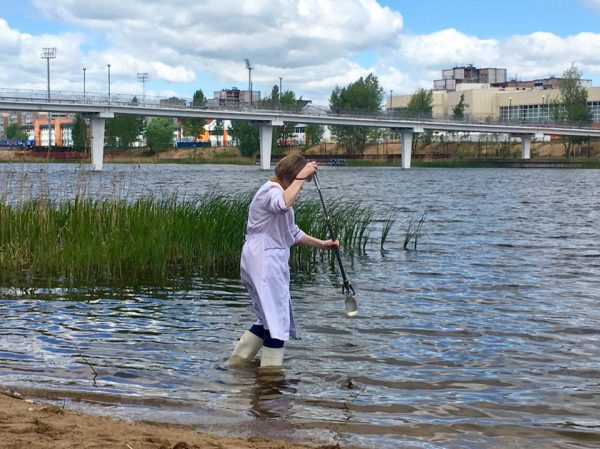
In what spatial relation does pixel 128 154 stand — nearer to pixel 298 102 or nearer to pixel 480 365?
pixel 298 102

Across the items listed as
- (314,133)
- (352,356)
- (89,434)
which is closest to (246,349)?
(352,356)

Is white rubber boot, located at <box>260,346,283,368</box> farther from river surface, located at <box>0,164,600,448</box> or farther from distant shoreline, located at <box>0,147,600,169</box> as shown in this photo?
distant shoreline, located at <box>0,147,600,169</box>

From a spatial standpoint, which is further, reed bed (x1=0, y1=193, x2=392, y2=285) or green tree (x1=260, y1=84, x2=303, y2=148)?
green tree (x1=260, y1=84, x2=303, y2=148)

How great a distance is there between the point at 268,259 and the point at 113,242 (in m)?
7.22

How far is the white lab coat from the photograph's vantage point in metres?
7.84

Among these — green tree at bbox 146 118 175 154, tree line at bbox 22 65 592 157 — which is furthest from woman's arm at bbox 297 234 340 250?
green tree at bbox 146 118 175 154

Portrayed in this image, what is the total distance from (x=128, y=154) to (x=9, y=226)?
15114cm

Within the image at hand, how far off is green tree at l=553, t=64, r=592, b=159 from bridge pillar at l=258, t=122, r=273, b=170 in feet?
162

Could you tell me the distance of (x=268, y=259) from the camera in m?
7.86

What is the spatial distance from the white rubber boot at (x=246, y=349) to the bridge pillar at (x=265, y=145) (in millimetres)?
100439

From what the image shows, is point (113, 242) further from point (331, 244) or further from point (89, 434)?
point (89, 434)

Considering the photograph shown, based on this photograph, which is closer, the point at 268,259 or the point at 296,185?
the point at 296,185

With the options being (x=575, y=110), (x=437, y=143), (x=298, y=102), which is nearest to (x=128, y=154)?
(x=298, y=102)

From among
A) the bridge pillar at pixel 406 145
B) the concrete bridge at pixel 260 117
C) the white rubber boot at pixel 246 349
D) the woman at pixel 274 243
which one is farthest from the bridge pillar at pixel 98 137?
the woman at pixel 274 243
